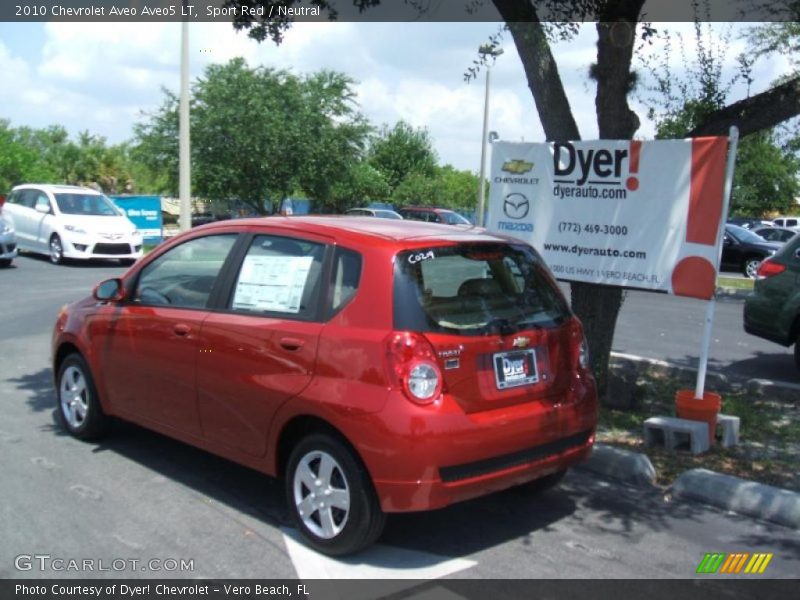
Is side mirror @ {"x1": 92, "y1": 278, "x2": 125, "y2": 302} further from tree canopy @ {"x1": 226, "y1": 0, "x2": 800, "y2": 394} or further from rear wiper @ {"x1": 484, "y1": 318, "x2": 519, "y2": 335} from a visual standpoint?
tree canopy @ {"x1": 226, "y1": 0, "x2": 800, "y2": 394}

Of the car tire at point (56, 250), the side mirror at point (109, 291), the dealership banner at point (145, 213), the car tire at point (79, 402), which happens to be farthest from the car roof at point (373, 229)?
the dealership banner at point (145, 213)

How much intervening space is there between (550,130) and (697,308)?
8.21 meters

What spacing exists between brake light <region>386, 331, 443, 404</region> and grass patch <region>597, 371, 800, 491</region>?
2.30 meters

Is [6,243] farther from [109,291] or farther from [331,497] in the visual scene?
[331,497]

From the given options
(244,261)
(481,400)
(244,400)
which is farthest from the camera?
(244,261)

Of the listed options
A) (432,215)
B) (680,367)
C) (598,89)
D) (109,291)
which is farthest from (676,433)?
(432,215)

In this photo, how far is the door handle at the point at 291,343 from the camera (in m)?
4.27

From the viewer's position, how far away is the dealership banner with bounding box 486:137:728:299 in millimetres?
6168

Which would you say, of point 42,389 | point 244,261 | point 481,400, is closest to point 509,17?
point 244,261

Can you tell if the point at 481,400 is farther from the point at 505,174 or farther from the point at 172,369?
the point at 505,174

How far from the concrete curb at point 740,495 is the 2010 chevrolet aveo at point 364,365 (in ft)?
2.96

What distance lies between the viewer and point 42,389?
7.46 metres

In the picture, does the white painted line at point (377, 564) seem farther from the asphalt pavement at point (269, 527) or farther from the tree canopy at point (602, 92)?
the tree canopy at point (602, 92)

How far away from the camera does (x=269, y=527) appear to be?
4.55m
